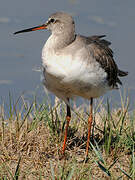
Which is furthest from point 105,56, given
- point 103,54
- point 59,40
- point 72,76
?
point 72,76

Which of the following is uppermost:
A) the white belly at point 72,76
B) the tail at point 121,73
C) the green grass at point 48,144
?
the white belly at point 72,76

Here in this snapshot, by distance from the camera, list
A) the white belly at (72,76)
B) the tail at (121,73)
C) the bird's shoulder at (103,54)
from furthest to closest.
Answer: the tail at (121,73), the bird's shoulder at (103,54), the white belly at (72,76)

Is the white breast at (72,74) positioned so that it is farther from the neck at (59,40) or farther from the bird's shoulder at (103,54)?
the bird's shoulder at (103,54)

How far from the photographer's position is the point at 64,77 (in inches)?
181

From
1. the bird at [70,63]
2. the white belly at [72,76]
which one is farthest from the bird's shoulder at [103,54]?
the white belly at [72,76]

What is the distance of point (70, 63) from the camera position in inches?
177

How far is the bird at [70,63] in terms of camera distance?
4551 mm

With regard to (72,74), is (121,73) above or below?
below

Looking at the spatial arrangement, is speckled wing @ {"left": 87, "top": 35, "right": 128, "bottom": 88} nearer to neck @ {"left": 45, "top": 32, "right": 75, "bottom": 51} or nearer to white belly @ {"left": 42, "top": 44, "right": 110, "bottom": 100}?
white belly @ {"left": 42, "top": 44, "right": 110, "bottom": 100}

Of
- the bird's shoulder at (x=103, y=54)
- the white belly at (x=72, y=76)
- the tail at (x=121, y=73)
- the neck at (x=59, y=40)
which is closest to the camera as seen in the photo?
the white belly at (x=72, y=76)

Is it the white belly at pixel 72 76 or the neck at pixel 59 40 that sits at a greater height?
the neck at pixel 59 40

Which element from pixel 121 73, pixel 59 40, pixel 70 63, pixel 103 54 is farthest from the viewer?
pixel 121 73

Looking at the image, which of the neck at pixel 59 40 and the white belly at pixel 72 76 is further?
the neck at pixel 59 40

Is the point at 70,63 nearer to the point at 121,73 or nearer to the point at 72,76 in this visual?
the point at 72,76
